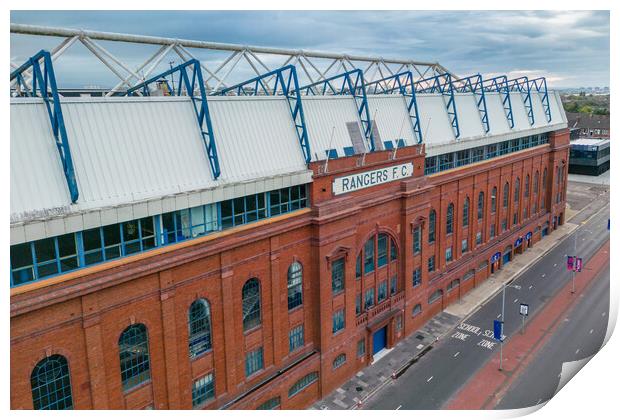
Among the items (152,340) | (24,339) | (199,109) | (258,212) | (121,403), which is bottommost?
(121,403)

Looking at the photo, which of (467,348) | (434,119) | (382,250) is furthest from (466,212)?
(382,250)

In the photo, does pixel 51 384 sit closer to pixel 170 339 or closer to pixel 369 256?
pixel 170 339

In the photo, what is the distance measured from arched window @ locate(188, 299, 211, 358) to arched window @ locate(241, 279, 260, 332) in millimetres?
2668

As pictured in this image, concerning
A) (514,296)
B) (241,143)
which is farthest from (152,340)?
(514,296)

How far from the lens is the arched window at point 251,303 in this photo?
98.1 feet

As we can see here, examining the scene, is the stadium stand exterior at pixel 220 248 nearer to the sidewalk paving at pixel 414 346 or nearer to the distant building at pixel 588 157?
the sidewalk paving at pixel 414 346

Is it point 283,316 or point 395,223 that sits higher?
point 395,223

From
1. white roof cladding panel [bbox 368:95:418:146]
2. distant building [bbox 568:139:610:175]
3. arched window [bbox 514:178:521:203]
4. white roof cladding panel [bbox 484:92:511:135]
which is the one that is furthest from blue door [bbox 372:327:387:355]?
distant building [bbox 568:139:610:175]

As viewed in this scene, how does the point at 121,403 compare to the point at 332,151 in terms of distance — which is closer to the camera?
the point at 121,403

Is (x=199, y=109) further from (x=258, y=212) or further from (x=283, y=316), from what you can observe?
(x=283, y=316)

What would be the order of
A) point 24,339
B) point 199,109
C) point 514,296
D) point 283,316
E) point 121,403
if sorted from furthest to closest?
1. point 514,296
2. point 283,316
3. point 199,109
4. point 121,403
5. point 24,339

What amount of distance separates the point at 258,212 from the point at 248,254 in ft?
8.76

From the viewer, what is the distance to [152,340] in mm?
25250

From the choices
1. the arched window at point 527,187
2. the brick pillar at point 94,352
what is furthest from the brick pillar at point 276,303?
the arched window at point 527,187
